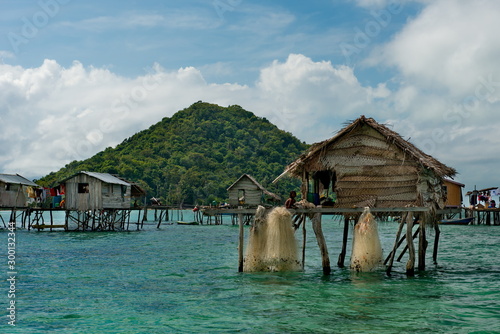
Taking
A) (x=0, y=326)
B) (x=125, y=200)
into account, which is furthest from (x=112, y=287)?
(x=125, y=200)

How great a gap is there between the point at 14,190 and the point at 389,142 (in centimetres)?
4296

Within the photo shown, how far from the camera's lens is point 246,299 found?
15.8 meters

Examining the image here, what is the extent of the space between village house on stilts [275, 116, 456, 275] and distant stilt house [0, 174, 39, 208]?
129ft

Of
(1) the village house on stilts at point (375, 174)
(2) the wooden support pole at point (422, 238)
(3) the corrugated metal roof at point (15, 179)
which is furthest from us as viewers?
(3) the corrugated metal roof at point (15, 179)

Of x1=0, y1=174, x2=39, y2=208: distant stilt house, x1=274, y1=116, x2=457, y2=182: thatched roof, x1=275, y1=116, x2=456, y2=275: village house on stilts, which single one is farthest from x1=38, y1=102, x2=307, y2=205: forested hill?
x1=275, y1=116, x2=456, y2=275: village house on stilts

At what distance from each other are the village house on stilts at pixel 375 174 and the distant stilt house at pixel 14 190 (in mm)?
39178

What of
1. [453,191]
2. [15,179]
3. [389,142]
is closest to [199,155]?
[453,191]

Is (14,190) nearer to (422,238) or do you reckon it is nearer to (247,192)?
(247,192)

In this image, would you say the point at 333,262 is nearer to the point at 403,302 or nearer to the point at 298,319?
the point at 403,302

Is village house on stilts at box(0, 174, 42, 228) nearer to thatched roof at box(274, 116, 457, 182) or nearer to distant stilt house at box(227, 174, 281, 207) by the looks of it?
distant stilt house at box(227, 174, 281, 207)

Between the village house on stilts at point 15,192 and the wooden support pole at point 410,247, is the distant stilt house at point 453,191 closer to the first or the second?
the village house on stilts at point 15,192

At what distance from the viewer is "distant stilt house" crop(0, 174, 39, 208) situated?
167 feet

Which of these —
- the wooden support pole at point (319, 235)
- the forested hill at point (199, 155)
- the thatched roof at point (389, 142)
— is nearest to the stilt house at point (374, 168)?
the thatched roof at point (389, 142)

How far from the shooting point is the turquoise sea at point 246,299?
1291 centimetres
